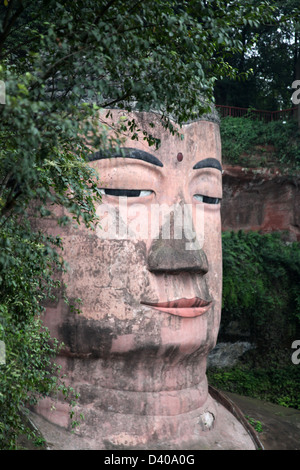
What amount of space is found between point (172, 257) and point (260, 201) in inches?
309

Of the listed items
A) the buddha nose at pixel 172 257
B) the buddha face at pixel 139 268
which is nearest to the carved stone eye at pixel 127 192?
the buddha face at pixel 139 268

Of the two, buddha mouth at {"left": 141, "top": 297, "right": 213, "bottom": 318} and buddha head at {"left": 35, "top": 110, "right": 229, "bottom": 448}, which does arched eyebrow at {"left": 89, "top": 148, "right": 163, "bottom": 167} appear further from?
buddha mouth at {"left": 141, "top": 297, "right": 213, "bottom": 318}

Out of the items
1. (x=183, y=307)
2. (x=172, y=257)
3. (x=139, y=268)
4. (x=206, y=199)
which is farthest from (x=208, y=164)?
(x=183, y=307)

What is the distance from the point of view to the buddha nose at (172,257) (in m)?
6.94

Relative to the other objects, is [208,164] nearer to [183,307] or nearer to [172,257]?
[172,257]

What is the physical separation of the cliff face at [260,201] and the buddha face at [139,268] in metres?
6.97

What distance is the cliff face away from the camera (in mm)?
13914

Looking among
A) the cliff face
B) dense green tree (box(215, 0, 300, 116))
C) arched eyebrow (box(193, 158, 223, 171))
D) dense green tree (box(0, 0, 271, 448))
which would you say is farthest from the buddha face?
dense green tree (box(215, 0, 300, 116))

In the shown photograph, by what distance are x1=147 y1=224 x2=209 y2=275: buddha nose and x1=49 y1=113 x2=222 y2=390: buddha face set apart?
0.04 feet

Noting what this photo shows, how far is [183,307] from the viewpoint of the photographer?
7172mm

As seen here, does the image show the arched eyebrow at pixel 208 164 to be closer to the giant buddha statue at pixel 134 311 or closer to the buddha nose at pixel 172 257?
the giant buddha statue at pixel 134 311
